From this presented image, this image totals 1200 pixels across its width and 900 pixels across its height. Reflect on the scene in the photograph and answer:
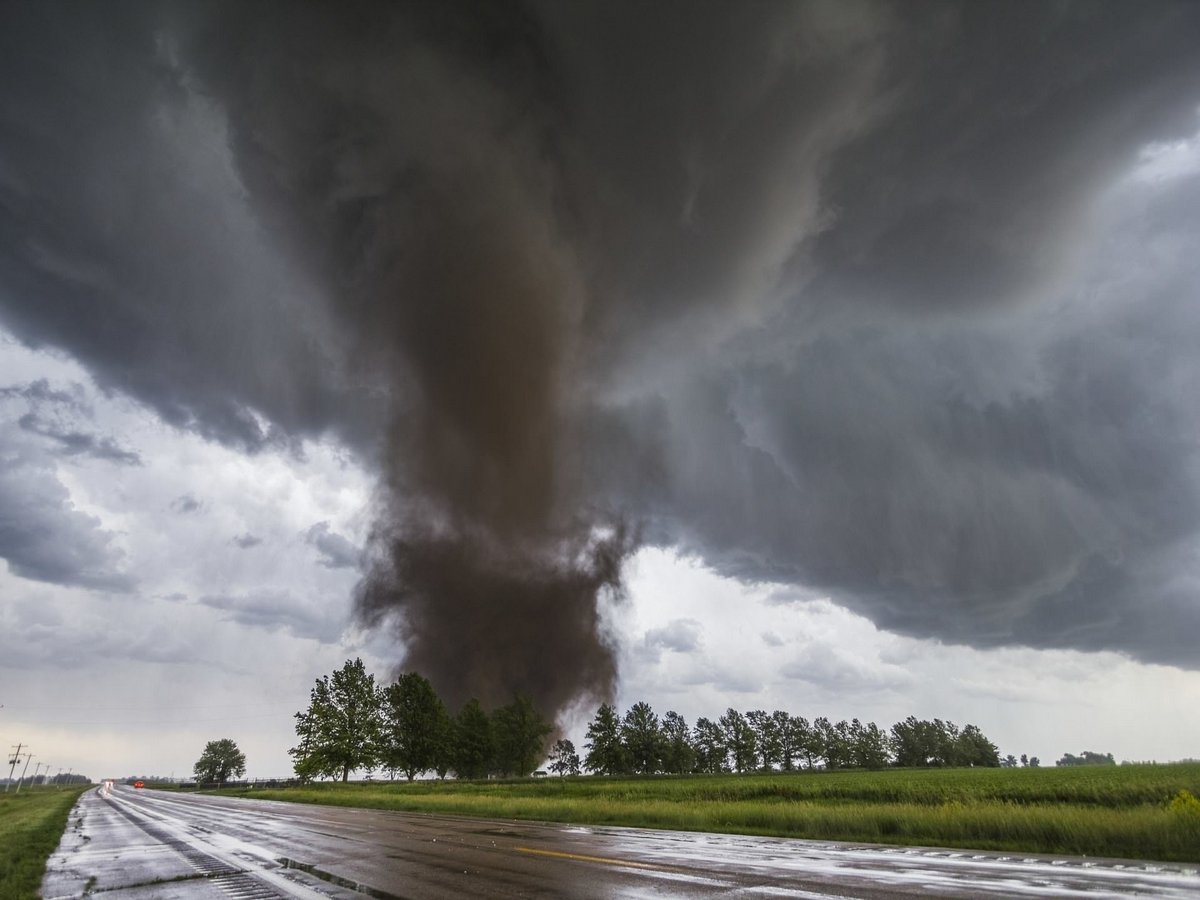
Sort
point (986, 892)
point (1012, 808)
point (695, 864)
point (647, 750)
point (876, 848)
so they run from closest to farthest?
point (986, 892) → point (695, 864) → point (876, 848) → point (1012, 808) → point (647, 750)

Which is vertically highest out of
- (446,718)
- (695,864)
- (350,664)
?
(350,664)

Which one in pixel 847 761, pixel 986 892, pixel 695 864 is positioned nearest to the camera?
pixel 986 892

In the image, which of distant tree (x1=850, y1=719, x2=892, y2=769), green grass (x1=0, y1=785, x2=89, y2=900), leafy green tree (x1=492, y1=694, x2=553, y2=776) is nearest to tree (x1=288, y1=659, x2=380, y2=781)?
leafy green tree (x1=492, y1=694, x2=553, y2=776)

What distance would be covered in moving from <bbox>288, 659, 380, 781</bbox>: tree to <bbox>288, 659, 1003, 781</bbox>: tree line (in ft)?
0.39

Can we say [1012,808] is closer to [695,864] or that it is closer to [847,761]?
[695,864]

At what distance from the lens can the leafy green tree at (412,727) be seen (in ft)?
275

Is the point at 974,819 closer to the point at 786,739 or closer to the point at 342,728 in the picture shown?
the point at 342,728

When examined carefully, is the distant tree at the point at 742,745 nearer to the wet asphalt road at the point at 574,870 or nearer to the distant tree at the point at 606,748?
the distant tree at the point at 606,748

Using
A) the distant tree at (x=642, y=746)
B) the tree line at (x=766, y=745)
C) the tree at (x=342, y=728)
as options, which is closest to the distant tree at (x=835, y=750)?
the tree line at (x=766, y=745)

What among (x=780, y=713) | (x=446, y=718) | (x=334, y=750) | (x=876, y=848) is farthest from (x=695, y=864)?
(x=780, y=713)

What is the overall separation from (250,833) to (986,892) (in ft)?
78.7

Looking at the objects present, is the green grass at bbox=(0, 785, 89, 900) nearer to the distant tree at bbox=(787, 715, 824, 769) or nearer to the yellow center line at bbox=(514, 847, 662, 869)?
the yellow center line at bbox=(514, 847, 662, 869)

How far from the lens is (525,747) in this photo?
106250 millimetres

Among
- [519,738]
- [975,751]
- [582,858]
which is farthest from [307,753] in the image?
[975,751]
